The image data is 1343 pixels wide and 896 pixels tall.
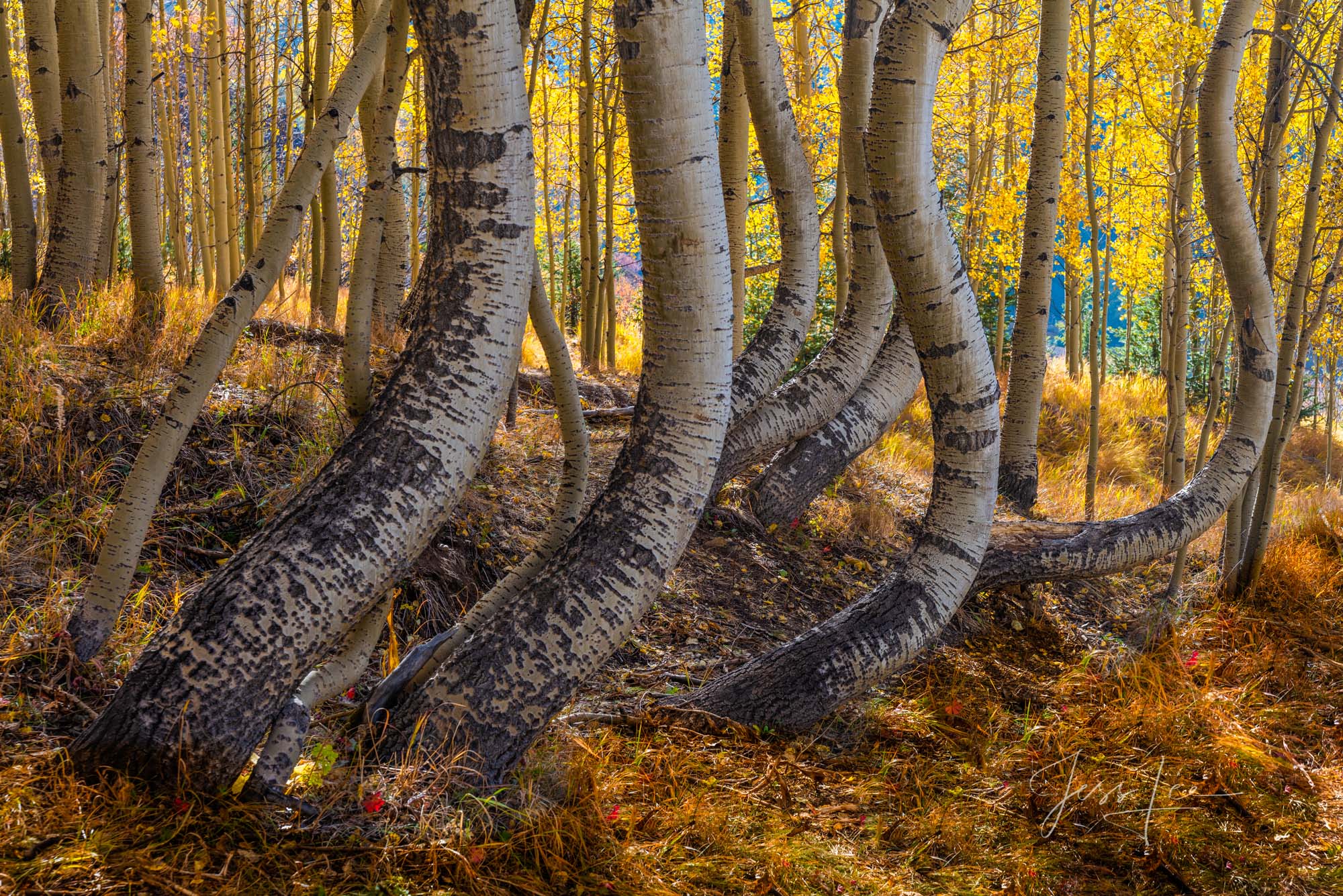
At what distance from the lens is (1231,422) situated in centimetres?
440

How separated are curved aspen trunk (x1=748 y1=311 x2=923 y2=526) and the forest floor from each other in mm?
211

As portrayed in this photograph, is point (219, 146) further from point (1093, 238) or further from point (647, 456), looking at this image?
point (647, 456)

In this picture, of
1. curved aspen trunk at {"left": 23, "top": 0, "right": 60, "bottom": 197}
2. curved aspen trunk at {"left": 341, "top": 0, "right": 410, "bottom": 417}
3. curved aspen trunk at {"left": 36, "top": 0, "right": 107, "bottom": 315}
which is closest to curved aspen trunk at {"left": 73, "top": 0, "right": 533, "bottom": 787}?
curved aspen trunk at {"left": 341, "top": 0, "right": 410, "bottom": 417}

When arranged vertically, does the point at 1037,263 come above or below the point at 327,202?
below

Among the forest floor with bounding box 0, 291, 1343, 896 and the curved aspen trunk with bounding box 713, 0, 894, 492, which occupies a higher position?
the curved aspen trunk with bounding box 713, 0, 894, 492

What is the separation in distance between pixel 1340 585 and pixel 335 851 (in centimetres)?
572

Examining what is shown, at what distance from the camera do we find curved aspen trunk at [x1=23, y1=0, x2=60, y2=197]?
5223mm

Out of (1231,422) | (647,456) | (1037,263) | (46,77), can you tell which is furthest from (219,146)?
(1231,422)

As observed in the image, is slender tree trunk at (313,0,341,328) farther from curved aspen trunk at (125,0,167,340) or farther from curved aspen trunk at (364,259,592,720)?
curved aspen trunk at (364,259,592,720)

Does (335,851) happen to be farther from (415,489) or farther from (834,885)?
(834,885)

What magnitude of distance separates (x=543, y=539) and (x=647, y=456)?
0.59 meters

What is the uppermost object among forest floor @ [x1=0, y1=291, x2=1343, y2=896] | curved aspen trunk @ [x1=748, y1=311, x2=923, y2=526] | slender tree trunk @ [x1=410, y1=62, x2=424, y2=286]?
slender tree trunk @ [x1=410, y1=62, x2=424, y2=286]

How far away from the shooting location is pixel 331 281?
634 centimetres

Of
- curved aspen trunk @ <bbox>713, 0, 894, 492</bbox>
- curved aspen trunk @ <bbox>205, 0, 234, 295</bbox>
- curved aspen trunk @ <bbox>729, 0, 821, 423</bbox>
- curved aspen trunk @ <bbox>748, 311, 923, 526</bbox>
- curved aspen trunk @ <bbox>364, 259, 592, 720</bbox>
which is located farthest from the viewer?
curved aspen trunk @ <bbox>205, 0, 234, 295</bbox>
